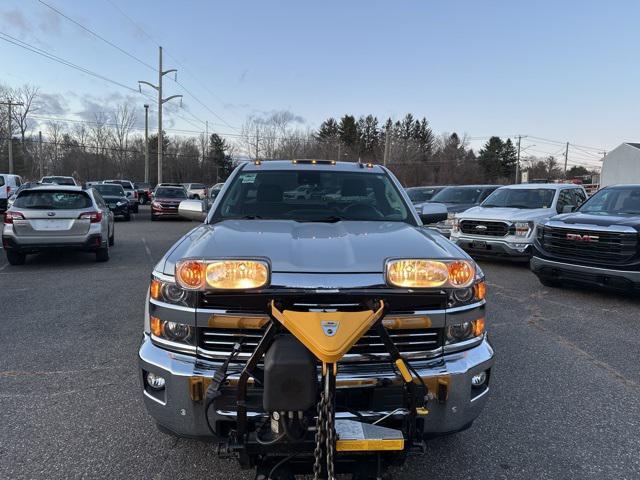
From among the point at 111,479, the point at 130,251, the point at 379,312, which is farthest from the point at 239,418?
the point at 130,251

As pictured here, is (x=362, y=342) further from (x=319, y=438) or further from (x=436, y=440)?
(x=436, y=440)

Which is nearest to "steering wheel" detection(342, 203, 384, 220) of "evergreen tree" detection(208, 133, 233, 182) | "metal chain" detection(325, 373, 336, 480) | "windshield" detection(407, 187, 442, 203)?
"metal chain" detection(325, 373, 336, 480)

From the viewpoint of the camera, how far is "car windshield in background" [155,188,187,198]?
Result: 22.7 meters

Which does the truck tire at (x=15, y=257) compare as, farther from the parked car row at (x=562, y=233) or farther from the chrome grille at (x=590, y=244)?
the chrome grille at (x=590, y=244)

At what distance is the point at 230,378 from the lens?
2.35 metres

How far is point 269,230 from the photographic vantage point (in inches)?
121

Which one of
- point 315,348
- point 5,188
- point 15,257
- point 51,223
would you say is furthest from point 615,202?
point 5,188

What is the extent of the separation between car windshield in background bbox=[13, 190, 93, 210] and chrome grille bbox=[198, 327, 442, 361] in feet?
28.6

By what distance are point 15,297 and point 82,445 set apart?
16.4ft

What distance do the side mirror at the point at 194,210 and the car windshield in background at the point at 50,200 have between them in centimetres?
628

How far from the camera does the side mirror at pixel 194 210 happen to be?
4595 millimetres

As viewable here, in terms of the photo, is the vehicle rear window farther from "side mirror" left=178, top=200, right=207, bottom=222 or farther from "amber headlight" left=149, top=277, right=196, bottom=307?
"amber headlight" left=149, top=277, right=196, bottom=307

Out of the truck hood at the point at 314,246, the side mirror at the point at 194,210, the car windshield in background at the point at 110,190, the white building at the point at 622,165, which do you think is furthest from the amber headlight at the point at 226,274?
the white building at the point at 622,165

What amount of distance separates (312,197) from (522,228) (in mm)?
7169
